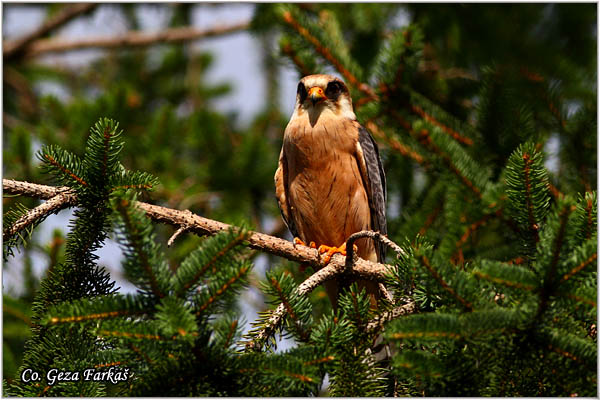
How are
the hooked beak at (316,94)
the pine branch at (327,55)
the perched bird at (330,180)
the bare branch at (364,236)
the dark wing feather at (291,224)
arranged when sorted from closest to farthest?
the bare branch at (364,236) < the perched bird at (330,180) < the hooked beak at (316,94) < the dark wing feather at (291,224) < the pine branch at (327,55)

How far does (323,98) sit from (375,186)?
771 mm

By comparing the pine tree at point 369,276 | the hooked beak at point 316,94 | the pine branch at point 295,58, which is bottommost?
Result: the pine tree at point 369,276

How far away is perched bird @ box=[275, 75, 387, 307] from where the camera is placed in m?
4.14

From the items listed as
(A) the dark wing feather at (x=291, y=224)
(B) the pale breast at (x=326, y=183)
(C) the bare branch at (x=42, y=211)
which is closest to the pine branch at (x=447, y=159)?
(B) the pale breast at (x=326, y=183)

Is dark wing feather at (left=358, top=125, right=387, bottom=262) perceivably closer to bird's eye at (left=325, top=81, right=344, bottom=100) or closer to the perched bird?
the perched bird

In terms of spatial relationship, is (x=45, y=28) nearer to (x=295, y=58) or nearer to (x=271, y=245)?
(x=295, y=58)

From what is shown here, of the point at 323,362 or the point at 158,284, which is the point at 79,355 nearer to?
the point at 158,284

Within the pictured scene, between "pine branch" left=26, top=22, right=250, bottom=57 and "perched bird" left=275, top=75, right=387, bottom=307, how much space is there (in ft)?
10.5

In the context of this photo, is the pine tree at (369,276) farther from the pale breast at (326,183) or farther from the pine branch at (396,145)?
the pale breast at (326,183)

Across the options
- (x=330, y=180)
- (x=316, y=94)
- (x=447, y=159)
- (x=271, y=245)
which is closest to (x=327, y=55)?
(x=316, y=94)

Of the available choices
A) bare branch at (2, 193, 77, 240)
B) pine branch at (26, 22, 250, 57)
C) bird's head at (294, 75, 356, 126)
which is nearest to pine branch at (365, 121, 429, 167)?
bird's head at (294, 75, 356, 126)

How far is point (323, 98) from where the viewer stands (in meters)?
4.37

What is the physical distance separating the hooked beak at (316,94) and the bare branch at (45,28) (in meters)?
3.71

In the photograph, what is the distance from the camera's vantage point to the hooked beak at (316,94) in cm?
429
